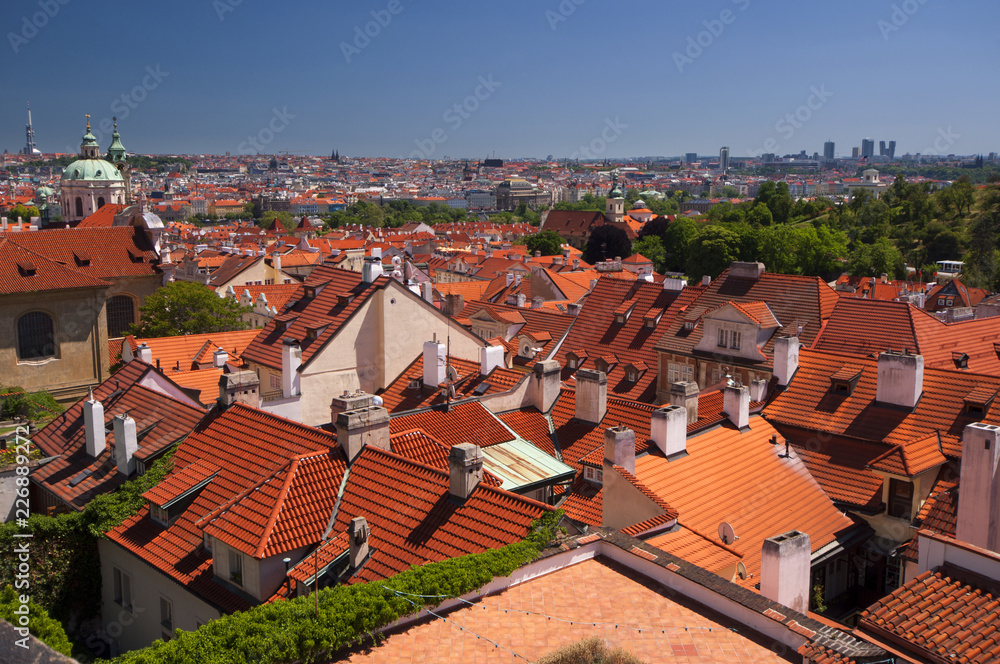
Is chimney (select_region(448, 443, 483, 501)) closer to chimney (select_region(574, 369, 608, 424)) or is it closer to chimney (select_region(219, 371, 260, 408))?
chimney (select_region(219, 371, 260, 408))

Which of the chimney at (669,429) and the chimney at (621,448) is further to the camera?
the chimney at (669,429)

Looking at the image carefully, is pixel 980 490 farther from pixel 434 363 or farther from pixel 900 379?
pixel 434 363

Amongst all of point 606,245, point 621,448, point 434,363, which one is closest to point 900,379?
point 621,448

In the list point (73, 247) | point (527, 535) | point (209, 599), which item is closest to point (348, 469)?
point (209, 599)

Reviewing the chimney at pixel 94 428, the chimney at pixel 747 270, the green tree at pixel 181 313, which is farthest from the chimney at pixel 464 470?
the green tree at pixel 181 313

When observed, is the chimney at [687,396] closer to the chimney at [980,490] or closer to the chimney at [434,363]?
the chimney at [980,490]
